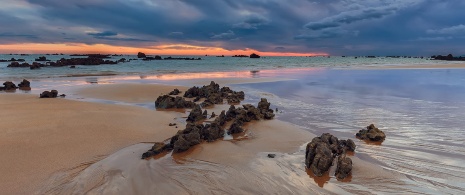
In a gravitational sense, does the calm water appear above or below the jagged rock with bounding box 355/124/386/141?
above

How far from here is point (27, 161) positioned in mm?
6117

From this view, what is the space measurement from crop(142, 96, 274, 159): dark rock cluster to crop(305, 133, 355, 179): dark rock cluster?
2.66m

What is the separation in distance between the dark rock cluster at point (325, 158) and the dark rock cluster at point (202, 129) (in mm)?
2659

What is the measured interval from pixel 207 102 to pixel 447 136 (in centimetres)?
850

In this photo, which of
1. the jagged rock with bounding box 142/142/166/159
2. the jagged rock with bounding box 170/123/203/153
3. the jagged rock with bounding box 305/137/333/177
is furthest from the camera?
the jagged rock with bounding box 170/123/203/153

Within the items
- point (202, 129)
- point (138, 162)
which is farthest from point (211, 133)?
point (138, 162)

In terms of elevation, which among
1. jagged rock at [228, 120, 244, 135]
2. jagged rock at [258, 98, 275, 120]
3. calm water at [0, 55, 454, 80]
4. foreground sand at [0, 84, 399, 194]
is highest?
calm water at [0, 55, 454, 80]

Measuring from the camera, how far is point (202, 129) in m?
7.83

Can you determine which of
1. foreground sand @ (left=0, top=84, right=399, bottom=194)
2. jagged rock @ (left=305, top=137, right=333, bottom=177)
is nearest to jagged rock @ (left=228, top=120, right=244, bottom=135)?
foreground sand @ (left=0, top=84, right=399, bottom=194)

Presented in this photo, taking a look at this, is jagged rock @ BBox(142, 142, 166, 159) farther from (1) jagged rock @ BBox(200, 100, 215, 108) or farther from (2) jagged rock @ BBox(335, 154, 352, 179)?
(1) jagged rock @ BBox(200, 100, 215, 108)

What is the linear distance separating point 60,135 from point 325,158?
21.8 feet

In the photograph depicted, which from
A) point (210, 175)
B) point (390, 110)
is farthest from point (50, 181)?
point (390, 110)

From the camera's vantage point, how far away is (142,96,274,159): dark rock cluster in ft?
22.2

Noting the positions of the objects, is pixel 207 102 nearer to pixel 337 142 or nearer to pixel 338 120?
pixel 338 120
